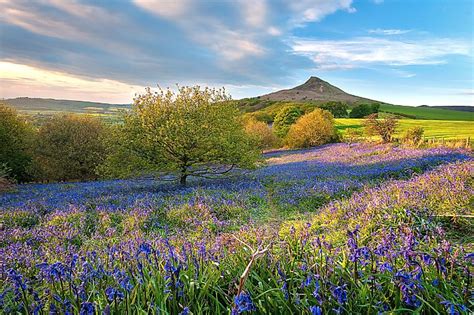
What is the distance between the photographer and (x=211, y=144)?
13594 millimetres

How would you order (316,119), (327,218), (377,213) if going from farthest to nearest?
(316,119) < (327,218) < (377,213)

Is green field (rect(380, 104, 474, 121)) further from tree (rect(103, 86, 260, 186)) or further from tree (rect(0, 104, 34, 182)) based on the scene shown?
tree (rect(0, 104, 34, 182))

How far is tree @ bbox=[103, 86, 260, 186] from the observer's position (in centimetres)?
1325

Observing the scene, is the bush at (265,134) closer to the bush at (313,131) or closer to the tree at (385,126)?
the bush at (313,131)

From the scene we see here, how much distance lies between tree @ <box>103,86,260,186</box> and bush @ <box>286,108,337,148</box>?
1257 inches

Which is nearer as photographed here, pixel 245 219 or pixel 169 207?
pixel 245 219

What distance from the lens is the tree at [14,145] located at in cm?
2708

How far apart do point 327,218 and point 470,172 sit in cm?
516

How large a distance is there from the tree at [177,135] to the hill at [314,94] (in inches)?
3911

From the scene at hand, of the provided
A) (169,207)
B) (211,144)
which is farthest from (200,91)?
(169,207)

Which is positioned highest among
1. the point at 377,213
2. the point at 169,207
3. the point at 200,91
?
the point at 200,91

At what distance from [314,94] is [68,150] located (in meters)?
113

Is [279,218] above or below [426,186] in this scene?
below

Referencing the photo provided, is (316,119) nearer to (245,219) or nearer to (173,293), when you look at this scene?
(245,219)
